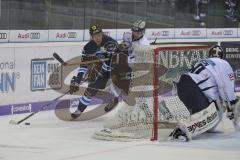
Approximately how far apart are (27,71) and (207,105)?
151 inches

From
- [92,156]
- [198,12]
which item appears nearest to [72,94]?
[92,156]

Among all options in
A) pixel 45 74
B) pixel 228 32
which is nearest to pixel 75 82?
pixel 45 74

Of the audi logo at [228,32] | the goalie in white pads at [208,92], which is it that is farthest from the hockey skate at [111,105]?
the audi logo at [228,32]

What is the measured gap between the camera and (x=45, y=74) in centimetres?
1262

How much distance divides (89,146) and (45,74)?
12.9 feet

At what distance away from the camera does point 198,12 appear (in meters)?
18.5

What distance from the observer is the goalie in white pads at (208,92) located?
953cm

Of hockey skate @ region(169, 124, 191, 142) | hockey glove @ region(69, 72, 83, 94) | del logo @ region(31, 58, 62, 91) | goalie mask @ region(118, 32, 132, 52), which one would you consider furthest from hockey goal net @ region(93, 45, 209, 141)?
del logo @ region(31, 58, 62, 91)

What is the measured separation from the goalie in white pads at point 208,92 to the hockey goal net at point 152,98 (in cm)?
24

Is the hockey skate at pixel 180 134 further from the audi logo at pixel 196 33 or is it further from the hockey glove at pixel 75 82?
the audi logo at pixel 196 33

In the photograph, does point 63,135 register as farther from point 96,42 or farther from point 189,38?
point 189,38

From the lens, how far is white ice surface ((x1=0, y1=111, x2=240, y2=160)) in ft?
26.7

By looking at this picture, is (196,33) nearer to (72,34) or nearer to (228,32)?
(228,32)

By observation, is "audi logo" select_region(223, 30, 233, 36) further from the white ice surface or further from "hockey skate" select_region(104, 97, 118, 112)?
the white ice surface
